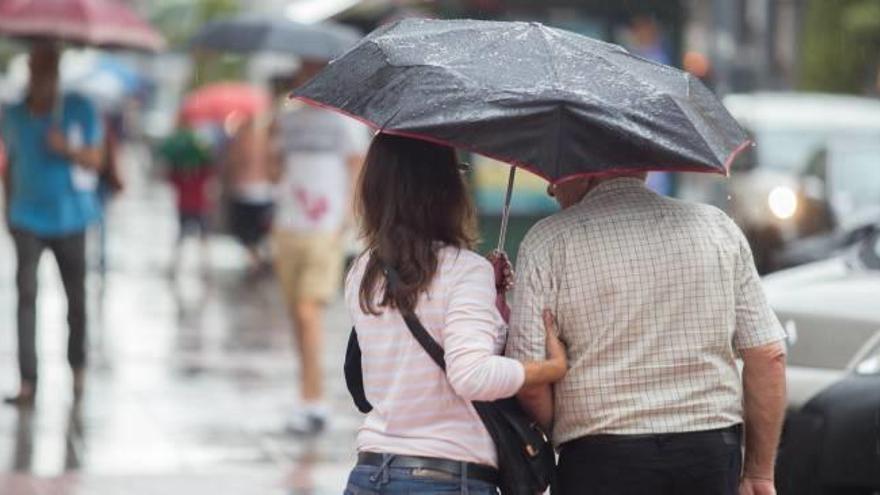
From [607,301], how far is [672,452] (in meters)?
0.36

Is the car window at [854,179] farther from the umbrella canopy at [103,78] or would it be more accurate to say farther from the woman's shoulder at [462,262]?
the umbrella canopy at [103,78]

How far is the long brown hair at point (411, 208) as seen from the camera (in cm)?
438

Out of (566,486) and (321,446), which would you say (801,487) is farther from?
(321,446)

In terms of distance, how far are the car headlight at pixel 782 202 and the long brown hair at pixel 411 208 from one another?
12.2m

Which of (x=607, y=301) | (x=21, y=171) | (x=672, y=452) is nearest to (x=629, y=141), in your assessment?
(x=607, y=301)

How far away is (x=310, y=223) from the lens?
9.81 metres

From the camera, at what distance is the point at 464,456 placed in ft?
14.2

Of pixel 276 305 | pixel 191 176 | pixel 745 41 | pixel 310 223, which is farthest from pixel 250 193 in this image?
pixel 745 41

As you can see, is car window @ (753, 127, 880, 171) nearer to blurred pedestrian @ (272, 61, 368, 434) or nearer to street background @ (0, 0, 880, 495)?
street background @ (0, 0, 880, 495)

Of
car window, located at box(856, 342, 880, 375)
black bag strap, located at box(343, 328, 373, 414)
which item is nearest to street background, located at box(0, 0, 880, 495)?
car window, located at box(856, 342, 880, 375)

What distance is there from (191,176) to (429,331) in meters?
17.4

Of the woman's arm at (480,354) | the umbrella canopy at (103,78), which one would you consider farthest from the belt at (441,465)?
the umbrella canopy at (103,78)

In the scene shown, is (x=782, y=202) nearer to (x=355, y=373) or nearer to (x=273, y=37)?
(x=273, y=37)

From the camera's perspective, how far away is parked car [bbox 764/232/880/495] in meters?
6.25
